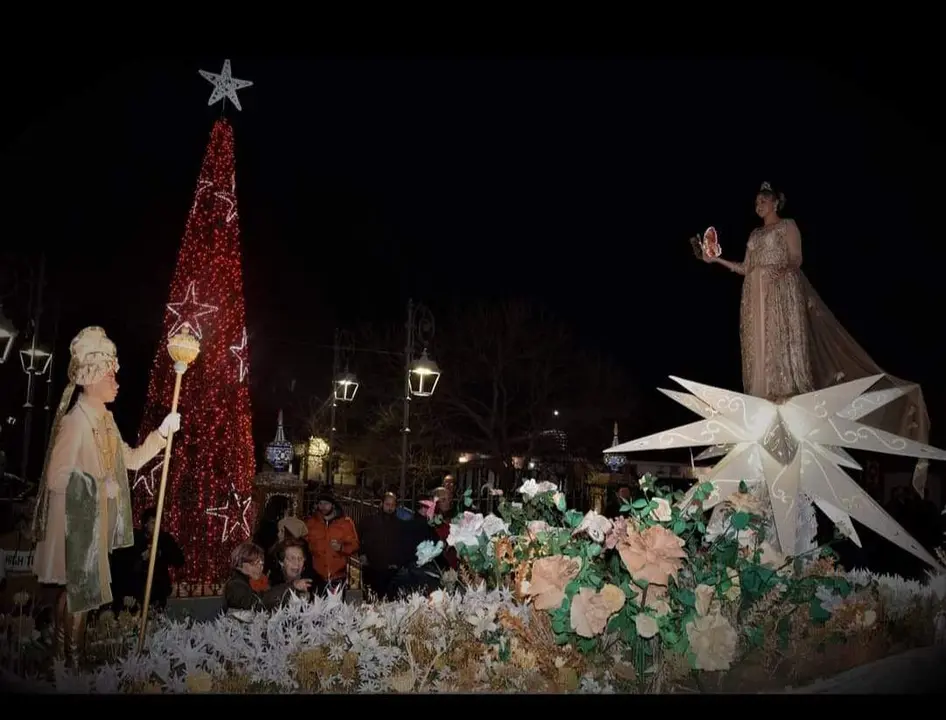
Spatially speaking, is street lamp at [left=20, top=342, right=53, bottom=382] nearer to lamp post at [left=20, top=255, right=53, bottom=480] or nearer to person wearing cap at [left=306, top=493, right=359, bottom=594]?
lamp post at [left=20, top=255, right=53, bottom=480]

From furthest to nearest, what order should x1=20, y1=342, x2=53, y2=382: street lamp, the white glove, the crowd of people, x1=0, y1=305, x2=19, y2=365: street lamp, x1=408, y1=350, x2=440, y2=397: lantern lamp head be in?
x1=408, y1=350, x2=440, y2=397: lantern lamp head
x1=20, y1=342, x2=53, y2=382: street lamp
the crowd of people
x1=0, y1=305, x2=19, y2=365: street lamp
the white glove

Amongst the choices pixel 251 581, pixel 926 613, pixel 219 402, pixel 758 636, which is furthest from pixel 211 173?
pixel 926 613

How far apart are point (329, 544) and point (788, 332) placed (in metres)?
4.74

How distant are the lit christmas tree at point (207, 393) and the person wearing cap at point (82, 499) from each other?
374cm

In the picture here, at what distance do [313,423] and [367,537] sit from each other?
696 inches

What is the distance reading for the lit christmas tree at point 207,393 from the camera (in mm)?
7809

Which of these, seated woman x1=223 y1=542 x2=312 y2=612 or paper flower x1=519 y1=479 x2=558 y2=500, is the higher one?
paper flower x1=519 y1=479 x2=558 y2=500

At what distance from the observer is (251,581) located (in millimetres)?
4973

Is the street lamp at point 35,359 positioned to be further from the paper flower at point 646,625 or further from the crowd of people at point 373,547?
the paper flower at point 646,625

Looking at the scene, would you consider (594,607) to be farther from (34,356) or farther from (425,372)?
(425,372)

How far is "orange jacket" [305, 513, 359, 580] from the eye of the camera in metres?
7.73

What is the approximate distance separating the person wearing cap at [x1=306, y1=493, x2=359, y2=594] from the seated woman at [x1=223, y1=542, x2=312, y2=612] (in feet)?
8.91

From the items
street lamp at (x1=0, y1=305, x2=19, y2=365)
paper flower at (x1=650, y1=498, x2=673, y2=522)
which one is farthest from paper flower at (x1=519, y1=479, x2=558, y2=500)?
street lamp at (x1=0, y1=305, x2=19, y2=365)

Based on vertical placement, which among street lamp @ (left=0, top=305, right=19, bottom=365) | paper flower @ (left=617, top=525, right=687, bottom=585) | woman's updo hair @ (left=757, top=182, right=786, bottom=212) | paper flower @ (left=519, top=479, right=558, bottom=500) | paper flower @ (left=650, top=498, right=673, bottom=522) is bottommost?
paper flower @ (left=617, top=525, right=687, bottom=585)
